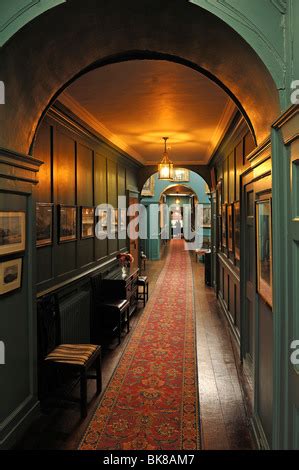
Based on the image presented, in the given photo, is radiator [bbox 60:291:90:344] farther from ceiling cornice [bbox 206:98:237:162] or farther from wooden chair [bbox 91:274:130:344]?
ceiling cornice [bbox 206:98:237:162]

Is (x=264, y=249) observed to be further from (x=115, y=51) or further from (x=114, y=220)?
(x=114, y=220)

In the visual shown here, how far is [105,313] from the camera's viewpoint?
19.4 feet

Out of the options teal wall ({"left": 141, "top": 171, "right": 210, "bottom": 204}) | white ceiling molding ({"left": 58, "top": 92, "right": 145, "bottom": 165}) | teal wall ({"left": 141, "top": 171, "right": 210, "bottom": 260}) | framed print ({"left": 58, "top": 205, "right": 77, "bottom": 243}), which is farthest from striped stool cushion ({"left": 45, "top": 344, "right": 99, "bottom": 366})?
teal wall ({"left": 141, "top": 171, "right": 210, "bottom": 204})

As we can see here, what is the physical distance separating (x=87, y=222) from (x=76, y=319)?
1773 millimetres

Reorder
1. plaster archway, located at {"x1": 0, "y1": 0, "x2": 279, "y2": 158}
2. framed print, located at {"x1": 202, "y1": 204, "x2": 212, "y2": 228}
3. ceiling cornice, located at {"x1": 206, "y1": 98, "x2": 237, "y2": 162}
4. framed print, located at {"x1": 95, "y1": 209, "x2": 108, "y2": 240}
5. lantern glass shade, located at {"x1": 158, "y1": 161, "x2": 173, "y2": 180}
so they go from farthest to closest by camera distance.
Result: framed print, located at {"x1": 202, "y1": 204, "x2": 212, "y2": 228} → lantern glass shade, located at {"x1": 158, "y1": 161, "x2": 173, "y2": 180} → framed print, located at {"x1": 95, "y1": 209, "x2": 108, "y2": 240} → ceiling cornice, located at {"x1": 206, "y1": 98, "x2": 237, "y2": 162} → plaster archway, located at {"x1": 0, "y1": 0, "x2": 279, "y2": 158}

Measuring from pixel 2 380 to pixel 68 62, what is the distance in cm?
280

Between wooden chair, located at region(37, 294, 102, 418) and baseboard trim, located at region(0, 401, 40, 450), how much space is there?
1.18ft

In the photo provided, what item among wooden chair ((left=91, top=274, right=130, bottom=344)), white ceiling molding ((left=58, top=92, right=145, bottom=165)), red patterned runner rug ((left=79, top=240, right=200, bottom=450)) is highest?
white ceiling molding ((left=58, top=92, right=145, bottom=165))

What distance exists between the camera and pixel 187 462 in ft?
9.45

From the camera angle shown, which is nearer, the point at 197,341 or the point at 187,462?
the point at 187,462

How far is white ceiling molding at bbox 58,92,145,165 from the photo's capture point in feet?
15.9

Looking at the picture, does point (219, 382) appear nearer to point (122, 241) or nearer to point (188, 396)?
point (188, 396)

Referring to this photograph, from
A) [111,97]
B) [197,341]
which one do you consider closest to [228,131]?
[111,97]

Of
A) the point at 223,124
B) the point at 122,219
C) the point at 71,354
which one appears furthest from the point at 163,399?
the point at 122,219
